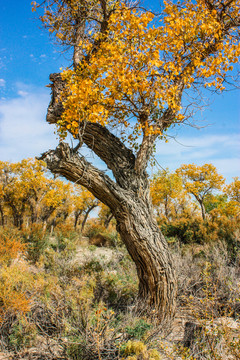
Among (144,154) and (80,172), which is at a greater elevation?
(144,154)

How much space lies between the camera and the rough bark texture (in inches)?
144

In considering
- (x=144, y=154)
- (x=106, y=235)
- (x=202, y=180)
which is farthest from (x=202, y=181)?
(x=144, y=154)

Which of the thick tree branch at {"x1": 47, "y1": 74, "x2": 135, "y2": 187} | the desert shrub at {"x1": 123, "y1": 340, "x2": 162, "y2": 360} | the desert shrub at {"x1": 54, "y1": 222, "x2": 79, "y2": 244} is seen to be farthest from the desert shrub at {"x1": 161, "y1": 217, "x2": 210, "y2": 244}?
the desert shrub at {"x1": 123, "y1": 340, "x2": 162, "y2": 360}

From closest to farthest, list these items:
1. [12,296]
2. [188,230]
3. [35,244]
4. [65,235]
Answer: [12,296] < [35,244] < [188,230] < [65,235]

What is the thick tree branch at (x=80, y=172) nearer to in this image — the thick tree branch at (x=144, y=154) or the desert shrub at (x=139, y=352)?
the thick tree branch at (x=144, y=154)

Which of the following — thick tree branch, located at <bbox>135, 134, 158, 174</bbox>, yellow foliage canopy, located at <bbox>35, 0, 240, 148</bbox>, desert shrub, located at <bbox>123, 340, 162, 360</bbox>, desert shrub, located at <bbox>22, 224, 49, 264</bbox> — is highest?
yellow foliage canopy, located at <bbox>35, 0, 240, 148</bbox>

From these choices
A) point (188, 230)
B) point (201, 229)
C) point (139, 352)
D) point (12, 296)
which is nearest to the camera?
point (139, 352)

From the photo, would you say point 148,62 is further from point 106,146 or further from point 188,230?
point 188,230

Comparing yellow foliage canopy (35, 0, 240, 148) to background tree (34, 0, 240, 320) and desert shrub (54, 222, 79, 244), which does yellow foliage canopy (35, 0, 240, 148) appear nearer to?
background tree (34, 0, 240, 320)

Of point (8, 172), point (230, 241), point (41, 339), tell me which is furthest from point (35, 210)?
point (41, 339)

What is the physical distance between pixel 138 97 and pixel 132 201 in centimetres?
187

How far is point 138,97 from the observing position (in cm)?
409

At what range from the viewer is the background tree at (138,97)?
11.1ft

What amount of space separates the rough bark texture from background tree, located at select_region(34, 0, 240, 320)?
16 mm
